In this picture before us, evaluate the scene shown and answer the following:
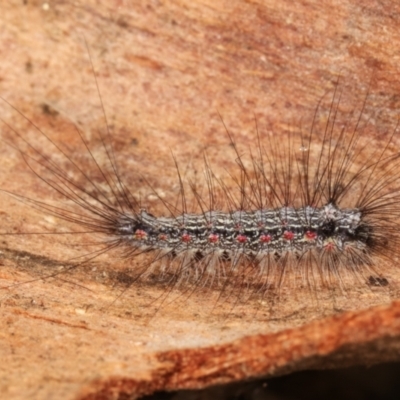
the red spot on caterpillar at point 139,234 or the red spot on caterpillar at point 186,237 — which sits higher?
the red spot on caterpillar at point 139,234

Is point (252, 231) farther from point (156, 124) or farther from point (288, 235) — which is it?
point (156, 124)

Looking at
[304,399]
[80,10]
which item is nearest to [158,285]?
[304,399]

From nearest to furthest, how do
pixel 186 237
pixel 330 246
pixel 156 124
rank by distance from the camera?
pixel 330 246 < pixel 186 237 < pixel 156 124

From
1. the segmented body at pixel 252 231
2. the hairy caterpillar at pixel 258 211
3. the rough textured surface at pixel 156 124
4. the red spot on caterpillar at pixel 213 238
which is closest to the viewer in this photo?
the rough textured surface at pixel 156 124

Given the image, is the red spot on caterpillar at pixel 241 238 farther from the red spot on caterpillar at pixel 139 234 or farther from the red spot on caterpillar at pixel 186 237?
the red spot on caterpillar at pixel 139 234

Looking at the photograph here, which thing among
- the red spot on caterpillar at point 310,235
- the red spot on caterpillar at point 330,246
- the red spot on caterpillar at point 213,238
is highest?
the red spot on caterpillar at point 213,238

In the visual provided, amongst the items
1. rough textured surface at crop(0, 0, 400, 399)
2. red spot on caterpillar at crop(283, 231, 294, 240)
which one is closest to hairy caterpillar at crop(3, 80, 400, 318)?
red spot on caterpillar at crop(283, 231, 294, 240)

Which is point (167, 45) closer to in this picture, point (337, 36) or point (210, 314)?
point (337, 36)

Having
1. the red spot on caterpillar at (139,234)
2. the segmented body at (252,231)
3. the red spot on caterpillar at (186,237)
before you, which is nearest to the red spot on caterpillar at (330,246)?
the segmented body at (252,231)

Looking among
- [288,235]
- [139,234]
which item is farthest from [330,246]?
[139,234]
